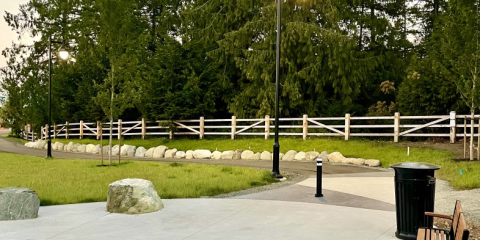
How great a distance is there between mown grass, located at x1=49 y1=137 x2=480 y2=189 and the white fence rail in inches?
25.5

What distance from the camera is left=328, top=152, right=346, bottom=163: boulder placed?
1952 centimetres

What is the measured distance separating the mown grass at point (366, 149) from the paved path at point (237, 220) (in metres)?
3.72

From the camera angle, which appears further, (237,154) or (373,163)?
(237,154)

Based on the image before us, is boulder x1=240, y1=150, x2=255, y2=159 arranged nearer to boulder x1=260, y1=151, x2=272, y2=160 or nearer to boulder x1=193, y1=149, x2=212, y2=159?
boulder x1=260, y1=151, x2=272, y2=160

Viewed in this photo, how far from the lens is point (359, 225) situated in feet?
24.8

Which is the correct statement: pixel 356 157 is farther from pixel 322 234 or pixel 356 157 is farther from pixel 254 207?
pixel 322 234

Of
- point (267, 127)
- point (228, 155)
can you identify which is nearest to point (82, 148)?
point (228, 155)

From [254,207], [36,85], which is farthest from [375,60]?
[36,85]

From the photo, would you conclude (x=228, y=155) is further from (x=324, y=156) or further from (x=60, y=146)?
(x=60, y=146)

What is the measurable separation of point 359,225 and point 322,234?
38.7 inches

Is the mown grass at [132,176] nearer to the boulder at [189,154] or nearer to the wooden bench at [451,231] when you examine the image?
the boulder at [189,154]

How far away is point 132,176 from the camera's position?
14297 millimetres

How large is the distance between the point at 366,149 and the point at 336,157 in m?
1.83

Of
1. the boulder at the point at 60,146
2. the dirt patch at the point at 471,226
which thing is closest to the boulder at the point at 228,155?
the dirt patch at the point at 471,226
